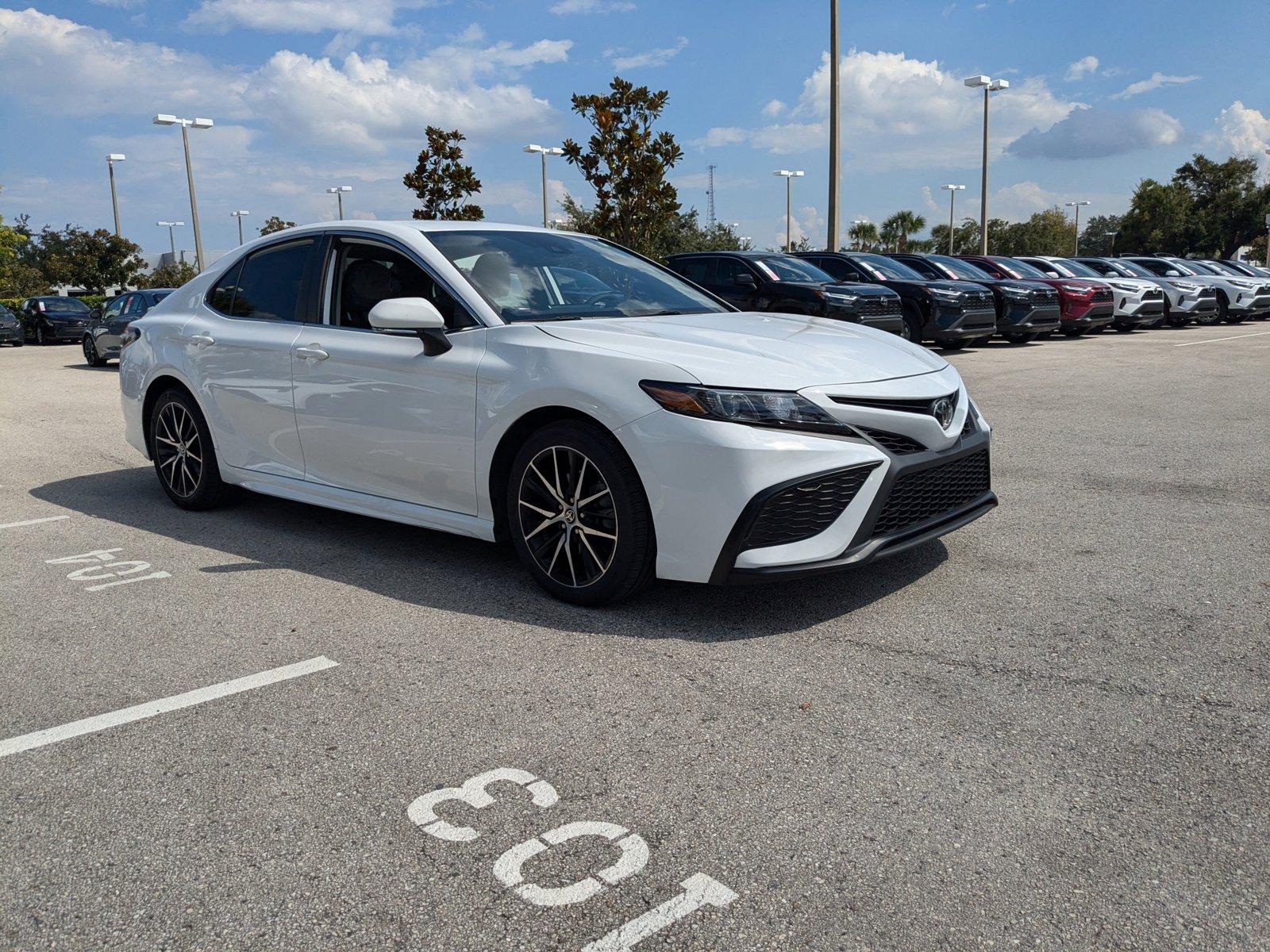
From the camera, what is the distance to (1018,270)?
74.7 ft

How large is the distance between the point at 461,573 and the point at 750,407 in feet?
5.82

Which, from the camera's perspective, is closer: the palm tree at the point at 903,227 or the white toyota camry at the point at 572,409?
the white toyota camry at the point at 572,409

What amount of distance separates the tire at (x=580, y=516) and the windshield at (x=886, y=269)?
48.1ft

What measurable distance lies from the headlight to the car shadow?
786mm

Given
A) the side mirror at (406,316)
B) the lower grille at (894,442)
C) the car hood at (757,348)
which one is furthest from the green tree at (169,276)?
the lower grille at (894,442)

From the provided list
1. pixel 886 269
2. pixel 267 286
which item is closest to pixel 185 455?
pixel 267 286

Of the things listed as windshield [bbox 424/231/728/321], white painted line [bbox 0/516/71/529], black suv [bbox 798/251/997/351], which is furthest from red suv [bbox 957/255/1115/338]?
white painted line [bbox 0/516/71/529]

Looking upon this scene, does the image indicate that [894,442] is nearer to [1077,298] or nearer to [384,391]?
[384,391]

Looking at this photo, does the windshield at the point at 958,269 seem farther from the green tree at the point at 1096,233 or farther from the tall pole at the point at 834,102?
the green tree at the point at 1096,233

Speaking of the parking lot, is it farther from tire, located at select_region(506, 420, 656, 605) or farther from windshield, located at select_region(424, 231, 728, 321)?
windshield, located at select_region(424, 231, 728, 321)

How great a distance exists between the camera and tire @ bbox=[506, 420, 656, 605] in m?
4.16

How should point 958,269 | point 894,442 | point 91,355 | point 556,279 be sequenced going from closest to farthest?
point 894,442, point 556,279, point 91,355, point 958,269

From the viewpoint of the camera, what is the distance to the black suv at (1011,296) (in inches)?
750

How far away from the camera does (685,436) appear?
3.95 m
